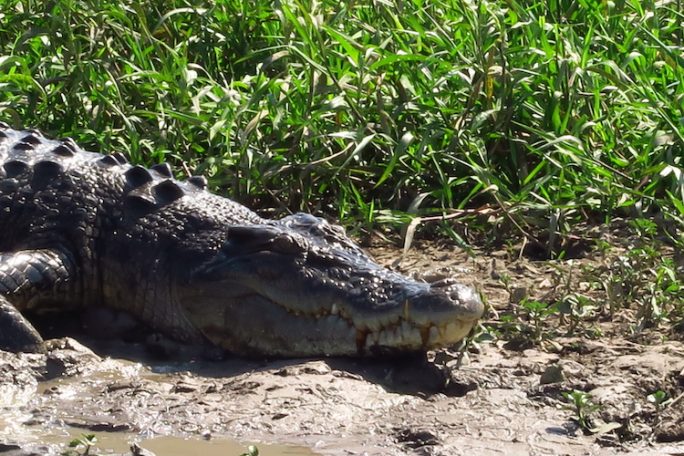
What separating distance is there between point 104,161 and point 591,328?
1.98m

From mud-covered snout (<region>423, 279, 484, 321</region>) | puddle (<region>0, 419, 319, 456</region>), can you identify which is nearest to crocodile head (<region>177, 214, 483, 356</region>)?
mud-covered snout (<region>423, 279, 484, 321</region>)

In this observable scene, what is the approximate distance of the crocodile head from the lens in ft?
13.4

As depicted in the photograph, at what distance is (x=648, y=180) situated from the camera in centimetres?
545

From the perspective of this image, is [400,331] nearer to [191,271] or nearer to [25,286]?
[191,271]

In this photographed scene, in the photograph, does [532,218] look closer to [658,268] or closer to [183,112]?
[658,268]

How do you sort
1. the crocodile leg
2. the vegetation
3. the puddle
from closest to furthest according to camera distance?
the puddle, the crocodile leg, the vegetation

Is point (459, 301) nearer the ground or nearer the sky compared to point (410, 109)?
nearer the ground

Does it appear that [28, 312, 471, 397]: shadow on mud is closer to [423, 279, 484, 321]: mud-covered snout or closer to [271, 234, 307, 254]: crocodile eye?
[423, 279, 484, 321]: mud-covered snout

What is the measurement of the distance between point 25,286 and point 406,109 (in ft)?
6.15

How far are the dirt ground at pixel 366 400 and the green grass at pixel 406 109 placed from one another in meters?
1.05

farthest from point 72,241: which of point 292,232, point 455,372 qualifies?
point 455,372

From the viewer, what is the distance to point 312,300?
4.36 m

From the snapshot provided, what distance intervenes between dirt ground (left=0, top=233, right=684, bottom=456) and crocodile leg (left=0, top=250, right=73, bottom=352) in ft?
0.30

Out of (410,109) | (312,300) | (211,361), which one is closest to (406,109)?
(410,109)
